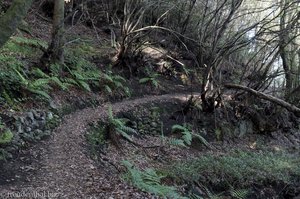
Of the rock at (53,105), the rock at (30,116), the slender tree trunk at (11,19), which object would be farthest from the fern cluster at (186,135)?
the slender tree trunk at (11,19)

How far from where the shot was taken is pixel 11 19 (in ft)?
18.1

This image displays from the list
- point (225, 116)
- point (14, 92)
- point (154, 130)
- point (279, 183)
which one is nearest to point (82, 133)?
point (14, 92)

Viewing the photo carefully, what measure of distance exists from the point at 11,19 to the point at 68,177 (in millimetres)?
3034

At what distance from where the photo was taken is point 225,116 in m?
14.6

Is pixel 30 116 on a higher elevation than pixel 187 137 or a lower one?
higher

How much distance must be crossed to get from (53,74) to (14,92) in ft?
7.64

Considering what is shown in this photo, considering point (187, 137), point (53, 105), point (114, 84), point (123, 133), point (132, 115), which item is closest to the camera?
point (53, 105)

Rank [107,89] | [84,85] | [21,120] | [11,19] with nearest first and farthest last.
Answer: [11,19]
[21,120]
[84,85]
[107,89]

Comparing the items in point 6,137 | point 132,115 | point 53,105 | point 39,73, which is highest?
point 39,73

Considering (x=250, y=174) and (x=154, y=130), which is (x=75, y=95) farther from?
(x=250, y=174)

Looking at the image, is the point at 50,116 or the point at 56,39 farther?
the point at 56,39

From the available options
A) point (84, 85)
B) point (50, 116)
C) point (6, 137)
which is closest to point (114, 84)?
point (84, 85)

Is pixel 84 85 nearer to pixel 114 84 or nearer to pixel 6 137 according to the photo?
pixel 114 84

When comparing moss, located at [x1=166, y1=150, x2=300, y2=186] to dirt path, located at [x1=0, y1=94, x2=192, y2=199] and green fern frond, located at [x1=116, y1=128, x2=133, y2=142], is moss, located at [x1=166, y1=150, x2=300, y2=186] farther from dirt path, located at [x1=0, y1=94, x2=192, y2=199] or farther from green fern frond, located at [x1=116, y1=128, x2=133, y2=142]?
dirt path, located at [x1=0, y1=94, x2=192, y2=199]
